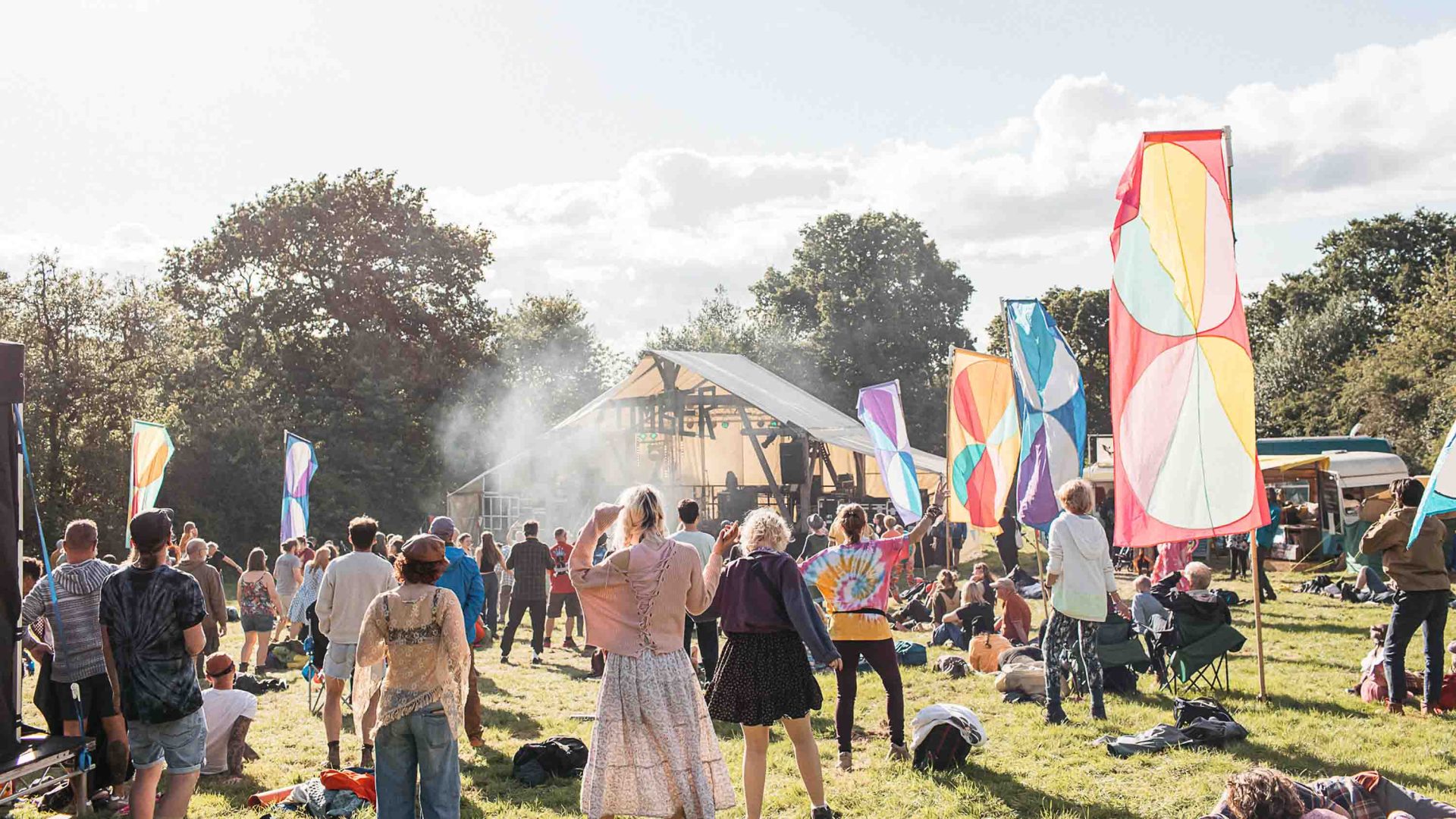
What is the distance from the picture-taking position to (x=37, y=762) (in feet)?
14.1

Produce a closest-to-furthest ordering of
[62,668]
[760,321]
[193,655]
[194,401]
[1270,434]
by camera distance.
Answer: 1. [193,655]
2. [62,668]
3. [194,401]
4. [1270,434]
5. [760,321]

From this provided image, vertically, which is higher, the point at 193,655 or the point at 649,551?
the point at 649,551

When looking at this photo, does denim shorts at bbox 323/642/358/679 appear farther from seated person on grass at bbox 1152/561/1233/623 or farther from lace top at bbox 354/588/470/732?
seated person on grass at bbox 1152/561/1233/623

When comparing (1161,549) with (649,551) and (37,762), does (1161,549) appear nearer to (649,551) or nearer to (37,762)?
(649,551)

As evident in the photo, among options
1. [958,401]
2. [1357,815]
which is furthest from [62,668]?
[958,401]

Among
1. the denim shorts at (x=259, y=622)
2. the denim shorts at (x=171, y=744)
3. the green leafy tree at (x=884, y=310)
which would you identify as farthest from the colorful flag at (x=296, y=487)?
the green leafy tree at (x=884, y=310)

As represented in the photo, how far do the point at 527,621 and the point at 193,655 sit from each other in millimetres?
10666

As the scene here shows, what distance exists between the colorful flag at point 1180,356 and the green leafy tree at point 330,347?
80.5 feet

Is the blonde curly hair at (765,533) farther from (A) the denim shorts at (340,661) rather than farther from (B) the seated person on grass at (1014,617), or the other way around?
(B) the seated person on grass at (1014,617)

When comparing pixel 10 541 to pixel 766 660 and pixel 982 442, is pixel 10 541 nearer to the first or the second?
pixel 766 660

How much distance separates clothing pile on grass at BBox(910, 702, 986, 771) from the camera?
19.5 feet

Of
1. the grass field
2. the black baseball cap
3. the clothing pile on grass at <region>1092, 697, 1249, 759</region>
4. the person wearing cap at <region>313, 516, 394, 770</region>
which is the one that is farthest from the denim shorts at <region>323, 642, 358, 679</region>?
the clothing pile on grass at <region>1092, 697, 1249, 759</region>

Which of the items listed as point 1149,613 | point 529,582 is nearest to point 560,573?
point 529,582

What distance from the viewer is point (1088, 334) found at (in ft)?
155
